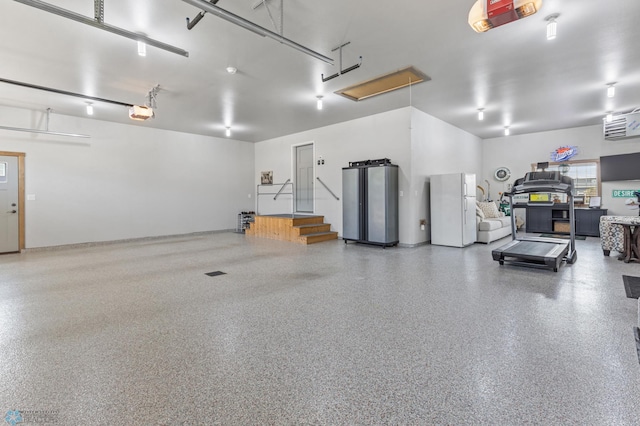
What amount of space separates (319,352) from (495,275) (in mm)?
3408

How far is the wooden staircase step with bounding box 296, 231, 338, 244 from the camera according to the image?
26.0 ft

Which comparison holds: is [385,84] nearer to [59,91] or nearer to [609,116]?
[59,91]

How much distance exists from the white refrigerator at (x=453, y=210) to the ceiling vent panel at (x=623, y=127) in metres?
3.88

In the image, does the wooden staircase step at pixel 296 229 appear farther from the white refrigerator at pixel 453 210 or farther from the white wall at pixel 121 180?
the white refrigerator at pixel 453 210

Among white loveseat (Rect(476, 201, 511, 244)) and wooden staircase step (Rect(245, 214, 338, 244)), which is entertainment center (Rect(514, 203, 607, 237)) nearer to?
white loveseat (Rect(476, 201, 511, 244))

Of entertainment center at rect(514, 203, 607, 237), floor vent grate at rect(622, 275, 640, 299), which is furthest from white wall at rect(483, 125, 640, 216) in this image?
floor vent grate at rect(622, 275, 640, 299)

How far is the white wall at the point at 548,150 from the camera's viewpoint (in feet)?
27.7

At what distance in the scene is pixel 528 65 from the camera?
482cm

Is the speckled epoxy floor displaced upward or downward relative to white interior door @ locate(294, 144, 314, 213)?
downward

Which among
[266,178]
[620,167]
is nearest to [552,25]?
[620,167]

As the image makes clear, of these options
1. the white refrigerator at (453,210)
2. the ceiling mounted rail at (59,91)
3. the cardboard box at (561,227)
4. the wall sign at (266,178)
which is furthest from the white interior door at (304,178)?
the cardboard box at (561,227)

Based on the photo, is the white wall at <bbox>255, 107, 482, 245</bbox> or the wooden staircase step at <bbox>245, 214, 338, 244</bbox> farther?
the wooden staircase step at <bbox>245, 214, 338, 244</bbox>

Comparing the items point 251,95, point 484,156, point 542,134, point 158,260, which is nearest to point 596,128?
point 542,134

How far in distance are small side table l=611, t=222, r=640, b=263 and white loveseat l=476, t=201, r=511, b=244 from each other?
2535 millimetres
